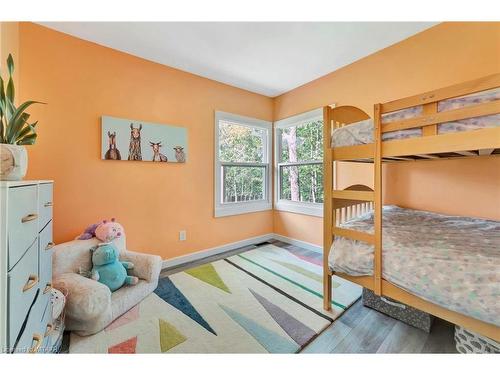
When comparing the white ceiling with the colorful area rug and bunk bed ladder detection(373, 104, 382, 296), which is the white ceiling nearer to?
bunk bed ladder detection(373, 104, 382, 296)

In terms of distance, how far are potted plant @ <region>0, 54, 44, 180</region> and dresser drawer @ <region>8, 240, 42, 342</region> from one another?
1.13 feet

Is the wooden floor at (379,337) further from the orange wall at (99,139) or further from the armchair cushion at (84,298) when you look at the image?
the orange wall at (99,139)

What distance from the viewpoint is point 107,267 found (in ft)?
5.42

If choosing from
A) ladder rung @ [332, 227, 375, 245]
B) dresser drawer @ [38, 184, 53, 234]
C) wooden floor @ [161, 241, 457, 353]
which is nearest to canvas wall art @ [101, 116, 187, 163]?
dresser drawer @ [38, 184, 53, 234]

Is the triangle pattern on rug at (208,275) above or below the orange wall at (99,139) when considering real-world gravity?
below

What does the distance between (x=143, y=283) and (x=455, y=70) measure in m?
3.35

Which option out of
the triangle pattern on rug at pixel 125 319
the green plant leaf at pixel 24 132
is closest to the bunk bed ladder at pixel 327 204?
the triangle pattern on rug at pixel 125 319

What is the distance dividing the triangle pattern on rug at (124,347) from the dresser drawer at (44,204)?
866 millimetres

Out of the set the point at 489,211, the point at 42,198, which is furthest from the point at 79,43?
the point at 489,211

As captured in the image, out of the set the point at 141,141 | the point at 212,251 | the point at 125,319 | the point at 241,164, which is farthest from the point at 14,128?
the point at 241,164

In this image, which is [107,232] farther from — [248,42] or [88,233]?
[248,42]

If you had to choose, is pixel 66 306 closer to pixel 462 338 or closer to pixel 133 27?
pixel 133 27

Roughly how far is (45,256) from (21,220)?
1.48 ft

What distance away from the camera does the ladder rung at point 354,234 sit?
1.32 m
